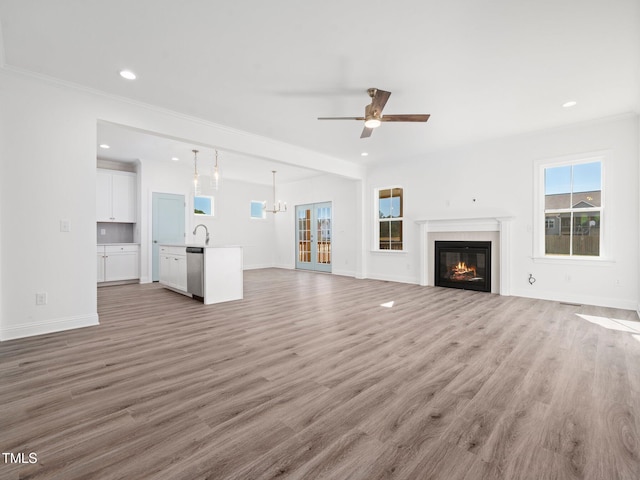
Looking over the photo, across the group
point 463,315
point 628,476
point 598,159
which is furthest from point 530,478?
point 598,159

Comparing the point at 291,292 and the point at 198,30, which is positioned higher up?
the point at 198,30

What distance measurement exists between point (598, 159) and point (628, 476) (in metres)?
4.96

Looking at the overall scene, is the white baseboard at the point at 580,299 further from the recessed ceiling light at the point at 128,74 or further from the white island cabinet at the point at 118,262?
the white island cabinet at the point at 118,262

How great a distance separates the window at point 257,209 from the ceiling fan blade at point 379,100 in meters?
7.12

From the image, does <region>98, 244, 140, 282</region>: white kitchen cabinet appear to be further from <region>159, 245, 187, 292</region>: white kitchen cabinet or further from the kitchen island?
the kitchen island

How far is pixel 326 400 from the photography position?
1.92 m

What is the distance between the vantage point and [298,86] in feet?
11.3

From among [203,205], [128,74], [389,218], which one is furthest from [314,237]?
[128,74]

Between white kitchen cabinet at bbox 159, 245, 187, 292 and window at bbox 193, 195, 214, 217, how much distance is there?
2452 mm

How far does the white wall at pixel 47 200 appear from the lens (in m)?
3.07

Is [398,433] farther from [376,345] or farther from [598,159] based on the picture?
[598,159]

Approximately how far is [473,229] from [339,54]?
4.33 m

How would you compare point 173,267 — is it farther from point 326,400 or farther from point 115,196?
point 326,400

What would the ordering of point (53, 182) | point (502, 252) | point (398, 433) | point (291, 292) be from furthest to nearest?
point (291, 292)
point (502, 252)
point (53, 182)
point (398, 433)
